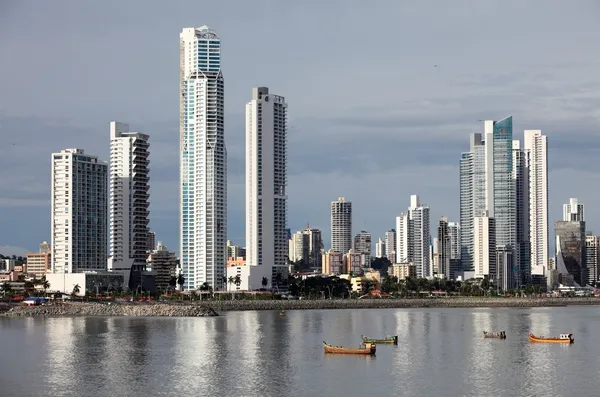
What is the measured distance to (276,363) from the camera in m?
85.4

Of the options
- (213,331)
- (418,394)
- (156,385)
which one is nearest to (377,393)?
(418,394)

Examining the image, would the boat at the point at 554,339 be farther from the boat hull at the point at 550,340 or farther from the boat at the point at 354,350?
the boat at the point at 354,350

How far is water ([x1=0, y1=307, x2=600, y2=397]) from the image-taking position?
70.2 metres

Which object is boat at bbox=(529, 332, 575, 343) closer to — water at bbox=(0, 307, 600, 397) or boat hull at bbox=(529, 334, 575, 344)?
boat hull at bbox=(529, 334, 575, 344)

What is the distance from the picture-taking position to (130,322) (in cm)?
14325

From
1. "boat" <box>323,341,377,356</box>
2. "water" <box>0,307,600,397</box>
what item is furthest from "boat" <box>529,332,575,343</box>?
"boat" <box>323,341,377,356</box>

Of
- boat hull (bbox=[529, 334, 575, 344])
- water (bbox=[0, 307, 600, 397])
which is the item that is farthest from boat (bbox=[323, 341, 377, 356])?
boat hull (bbox=[529, 334, 575, 344])

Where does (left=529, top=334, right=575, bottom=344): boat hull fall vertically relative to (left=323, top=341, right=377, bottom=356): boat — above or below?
below

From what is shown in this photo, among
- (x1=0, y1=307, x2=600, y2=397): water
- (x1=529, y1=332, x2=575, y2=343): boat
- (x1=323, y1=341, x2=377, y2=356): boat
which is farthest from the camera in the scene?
(x1=529, y1=332, x2=575, y2=343): boat

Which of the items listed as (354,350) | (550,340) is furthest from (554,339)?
(354,350)

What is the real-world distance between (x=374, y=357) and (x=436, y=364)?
750 cm

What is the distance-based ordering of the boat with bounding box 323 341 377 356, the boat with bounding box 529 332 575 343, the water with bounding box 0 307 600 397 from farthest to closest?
1. the boat with bounding box 529 332 575 343
2. the boat with bounding box 323 341 377 356
3. the water with bounding box 0 307 600 397

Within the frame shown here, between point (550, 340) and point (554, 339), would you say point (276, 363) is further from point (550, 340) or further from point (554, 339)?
point (554, 339)

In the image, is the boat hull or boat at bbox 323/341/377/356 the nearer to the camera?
boat at bbox 323/341/377/356
